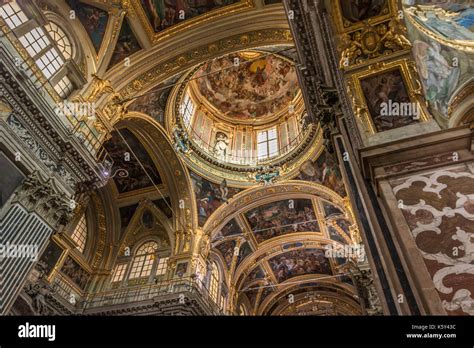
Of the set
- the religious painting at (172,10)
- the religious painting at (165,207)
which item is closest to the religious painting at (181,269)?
the religious painting at (165,207)

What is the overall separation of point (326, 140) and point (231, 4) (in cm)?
640

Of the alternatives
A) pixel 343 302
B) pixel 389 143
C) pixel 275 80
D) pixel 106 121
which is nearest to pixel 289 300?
pixel 343 302

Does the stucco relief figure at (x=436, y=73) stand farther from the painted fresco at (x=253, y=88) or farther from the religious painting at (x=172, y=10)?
the painted fresco at (x=253, y=88)

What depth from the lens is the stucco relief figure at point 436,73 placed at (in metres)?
5.02

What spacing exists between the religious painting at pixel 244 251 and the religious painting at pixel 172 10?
12166mm

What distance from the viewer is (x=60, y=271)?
1327cm

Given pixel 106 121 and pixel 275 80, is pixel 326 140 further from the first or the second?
pixel 275 80

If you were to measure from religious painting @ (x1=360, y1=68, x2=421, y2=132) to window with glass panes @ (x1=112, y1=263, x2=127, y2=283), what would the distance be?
13341 millimetres

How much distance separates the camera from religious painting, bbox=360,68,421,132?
4922mm

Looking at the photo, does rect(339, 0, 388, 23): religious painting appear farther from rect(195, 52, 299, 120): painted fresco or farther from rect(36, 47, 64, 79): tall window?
rect(195, 52, 299, 120): painted fresco

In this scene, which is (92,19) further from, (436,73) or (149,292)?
(149,292)

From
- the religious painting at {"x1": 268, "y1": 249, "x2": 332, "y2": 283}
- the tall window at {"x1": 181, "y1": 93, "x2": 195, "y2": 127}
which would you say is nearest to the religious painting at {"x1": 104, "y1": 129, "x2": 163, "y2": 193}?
the tall window at {"x1": 181, "y1": 93, "x2": 195, "y2": 127}

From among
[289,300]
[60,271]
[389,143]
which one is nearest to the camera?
[389,143]
